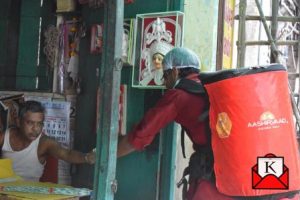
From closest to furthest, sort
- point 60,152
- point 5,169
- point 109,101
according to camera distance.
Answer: point 109,101, point 5,169, point 60,152

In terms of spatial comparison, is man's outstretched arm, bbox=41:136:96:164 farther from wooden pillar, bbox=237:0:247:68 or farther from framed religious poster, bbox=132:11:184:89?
wooden pillar, bbox=237:0:247:68

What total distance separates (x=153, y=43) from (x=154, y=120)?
0.89 m

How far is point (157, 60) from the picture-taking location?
3.16 metres

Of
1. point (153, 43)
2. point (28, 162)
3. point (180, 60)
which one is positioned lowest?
point (28, 162)

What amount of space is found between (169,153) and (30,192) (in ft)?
3.78

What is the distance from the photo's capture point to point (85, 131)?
357 cm

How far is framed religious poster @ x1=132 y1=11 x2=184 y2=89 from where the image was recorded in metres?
3.13

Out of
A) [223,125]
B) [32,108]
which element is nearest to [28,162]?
[32,108]

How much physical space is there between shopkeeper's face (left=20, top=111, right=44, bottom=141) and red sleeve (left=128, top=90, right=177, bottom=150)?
1097 millimetres

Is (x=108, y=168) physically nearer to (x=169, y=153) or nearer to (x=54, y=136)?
(x=169, y=153)

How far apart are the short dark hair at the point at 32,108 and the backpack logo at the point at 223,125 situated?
159cm

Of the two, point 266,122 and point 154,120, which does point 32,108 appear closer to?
point 154,120

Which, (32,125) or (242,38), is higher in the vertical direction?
A: (242,38)

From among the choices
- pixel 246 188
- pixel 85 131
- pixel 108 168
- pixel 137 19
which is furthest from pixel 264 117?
pixel 85 131
